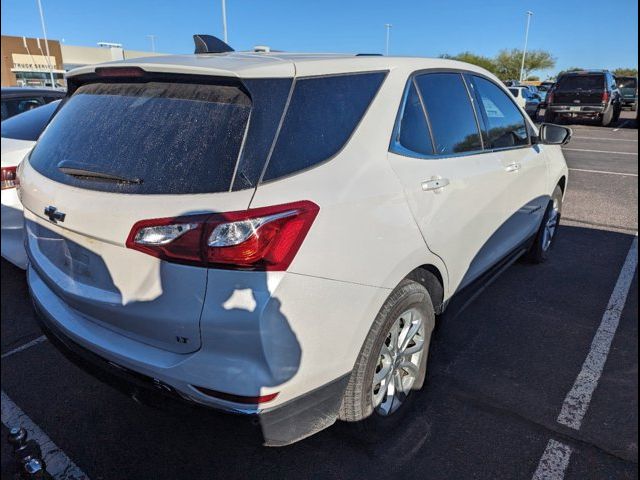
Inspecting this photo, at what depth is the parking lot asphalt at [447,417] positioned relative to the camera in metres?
2.29

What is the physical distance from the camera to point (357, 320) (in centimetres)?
195

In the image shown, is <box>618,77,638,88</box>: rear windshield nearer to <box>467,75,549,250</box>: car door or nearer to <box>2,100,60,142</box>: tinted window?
<box>467,75,549,250</box>: car door

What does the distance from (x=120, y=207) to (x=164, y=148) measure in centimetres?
27

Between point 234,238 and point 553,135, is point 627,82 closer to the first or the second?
point 553,135

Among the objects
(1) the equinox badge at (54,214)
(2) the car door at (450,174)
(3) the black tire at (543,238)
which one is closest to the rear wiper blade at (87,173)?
(1) the equinox badge at (54,214)

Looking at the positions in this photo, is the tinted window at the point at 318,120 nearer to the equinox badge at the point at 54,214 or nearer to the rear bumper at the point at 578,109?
the equinox badge at the point at 54,214

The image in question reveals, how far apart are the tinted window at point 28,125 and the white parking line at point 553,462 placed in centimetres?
401

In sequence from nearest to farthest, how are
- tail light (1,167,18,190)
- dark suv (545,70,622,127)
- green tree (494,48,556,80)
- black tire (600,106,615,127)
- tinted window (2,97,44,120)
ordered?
tail light (1,167,18,190), tinted window (2,97,44,120), dark suv (545,70,622,127), black tire (600,106,615,127), green tree (494,48,556,80)

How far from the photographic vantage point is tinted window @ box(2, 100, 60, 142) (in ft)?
12.9

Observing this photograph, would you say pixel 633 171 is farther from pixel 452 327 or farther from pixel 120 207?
pixel 120 207

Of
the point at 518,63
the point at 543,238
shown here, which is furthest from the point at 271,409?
the point at 518,63

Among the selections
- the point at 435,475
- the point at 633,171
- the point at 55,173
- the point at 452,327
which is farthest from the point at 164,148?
the point at 633,171

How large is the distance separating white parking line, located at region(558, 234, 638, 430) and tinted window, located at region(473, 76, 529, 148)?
4.80ft

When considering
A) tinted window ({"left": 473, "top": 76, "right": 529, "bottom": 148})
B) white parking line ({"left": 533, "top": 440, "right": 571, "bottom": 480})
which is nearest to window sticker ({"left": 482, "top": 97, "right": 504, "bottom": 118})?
tinted window ({"left": 473, "top": 76, "right": 529, "bottom": 148})
